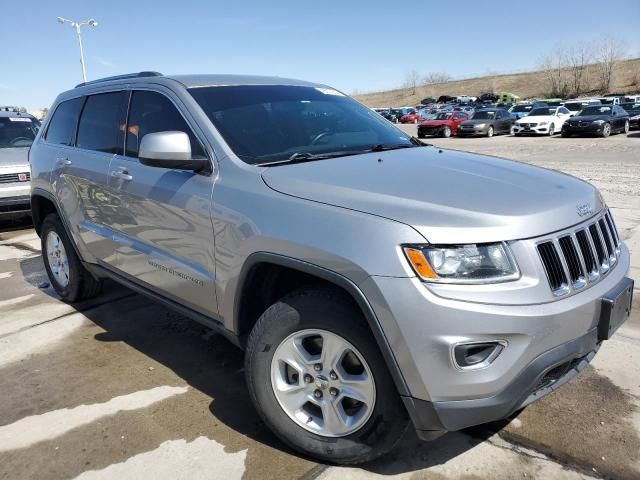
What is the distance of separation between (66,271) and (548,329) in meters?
4.20

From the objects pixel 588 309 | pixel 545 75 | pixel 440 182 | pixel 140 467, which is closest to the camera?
pixel 588 309

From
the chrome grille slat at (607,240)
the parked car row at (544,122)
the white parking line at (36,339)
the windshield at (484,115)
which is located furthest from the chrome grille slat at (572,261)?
the windshield at (484,115)

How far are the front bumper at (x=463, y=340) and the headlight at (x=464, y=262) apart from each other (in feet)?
0.25

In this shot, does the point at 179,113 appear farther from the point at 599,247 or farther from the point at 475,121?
the point at 475,121

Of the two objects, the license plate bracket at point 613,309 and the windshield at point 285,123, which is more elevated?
the windshield at point 285,123

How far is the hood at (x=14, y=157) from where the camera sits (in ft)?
27.1

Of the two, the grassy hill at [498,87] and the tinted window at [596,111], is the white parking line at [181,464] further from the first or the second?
the grassy hill at [498,87]

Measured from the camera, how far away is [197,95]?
3.23 m

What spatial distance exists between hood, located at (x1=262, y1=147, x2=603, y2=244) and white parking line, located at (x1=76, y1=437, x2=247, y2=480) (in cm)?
134

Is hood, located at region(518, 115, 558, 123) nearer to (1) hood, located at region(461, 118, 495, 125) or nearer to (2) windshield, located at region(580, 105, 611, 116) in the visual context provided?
(2) windshield, located at region(580, 105, 611, 116)

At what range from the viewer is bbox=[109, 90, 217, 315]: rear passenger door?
2.94 m

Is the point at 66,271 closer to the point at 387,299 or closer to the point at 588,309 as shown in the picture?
the point at 387,299

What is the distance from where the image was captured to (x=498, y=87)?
8831 centimetres

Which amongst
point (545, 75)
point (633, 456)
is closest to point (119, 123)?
point (633, 456)
